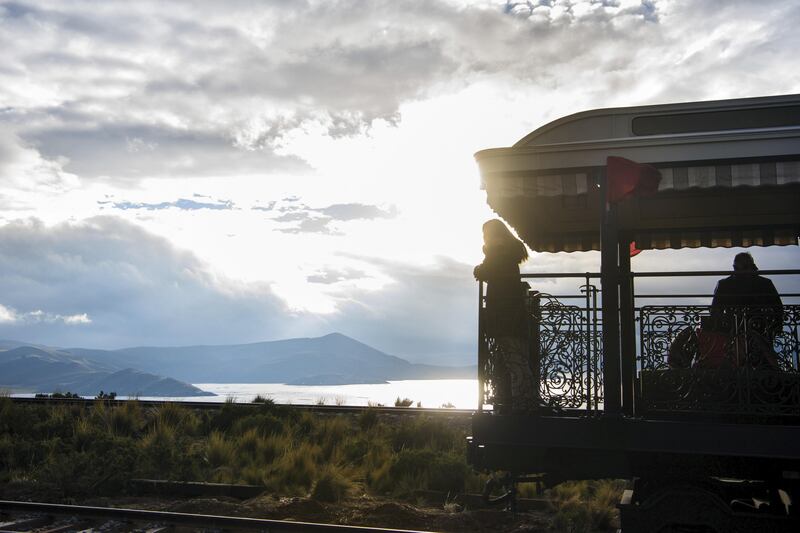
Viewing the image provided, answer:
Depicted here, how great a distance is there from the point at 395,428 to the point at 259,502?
18.2 feet

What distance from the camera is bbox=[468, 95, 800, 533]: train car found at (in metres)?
6.21

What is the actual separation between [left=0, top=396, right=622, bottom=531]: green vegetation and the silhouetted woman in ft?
9.48

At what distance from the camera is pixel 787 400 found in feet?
20.6

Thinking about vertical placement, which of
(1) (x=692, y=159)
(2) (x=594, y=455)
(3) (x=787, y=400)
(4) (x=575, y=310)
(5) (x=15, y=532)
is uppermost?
(1) (x=692, y=159)

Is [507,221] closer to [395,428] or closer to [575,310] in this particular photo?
[575,310]

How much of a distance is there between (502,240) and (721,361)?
7.54ft

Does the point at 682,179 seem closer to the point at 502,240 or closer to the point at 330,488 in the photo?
the point at 502,240

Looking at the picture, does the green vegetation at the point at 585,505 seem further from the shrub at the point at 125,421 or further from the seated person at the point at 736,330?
the shrub at the point at 125,421

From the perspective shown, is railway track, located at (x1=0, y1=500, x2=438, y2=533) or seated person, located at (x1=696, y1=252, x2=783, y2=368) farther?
railway track, located at (x1=0, y1=500, x2=438, y2=533)

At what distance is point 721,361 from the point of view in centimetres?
637

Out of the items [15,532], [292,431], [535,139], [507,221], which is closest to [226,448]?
[292,431]

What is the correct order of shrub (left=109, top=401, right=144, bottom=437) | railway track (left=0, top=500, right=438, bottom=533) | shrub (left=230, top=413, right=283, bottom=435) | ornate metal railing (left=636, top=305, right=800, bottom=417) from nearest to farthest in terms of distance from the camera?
1. ornate metal railing (left=636, top=305, right=800, bottom=417)
2. railway track (left=0, top=500, right=438, bottom=533)
3. shrub (left=230, top=413, right=283, bottom=435)
4. shrub (left=109, top=401, right=144, bottom=437)

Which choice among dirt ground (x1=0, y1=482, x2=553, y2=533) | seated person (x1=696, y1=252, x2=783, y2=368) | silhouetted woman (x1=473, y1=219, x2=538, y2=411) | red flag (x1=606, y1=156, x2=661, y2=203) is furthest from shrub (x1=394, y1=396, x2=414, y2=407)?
red flag (x1=606, y1=156, x2=661, y2=203)

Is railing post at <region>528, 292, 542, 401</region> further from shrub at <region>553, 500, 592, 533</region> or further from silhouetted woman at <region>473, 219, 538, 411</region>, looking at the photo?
shrub at <region>553, 500, 592, 533</region>
